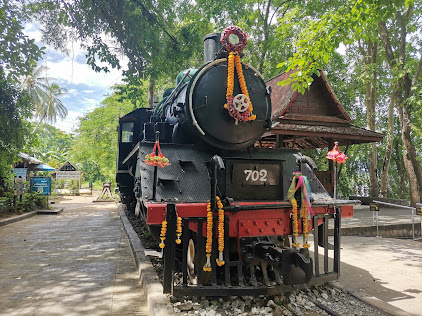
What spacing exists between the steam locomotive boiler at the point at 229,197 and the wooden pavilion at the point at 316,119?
191 inches

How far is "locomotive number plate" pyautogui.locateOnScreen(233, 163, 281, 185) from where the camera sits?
10.7 feet

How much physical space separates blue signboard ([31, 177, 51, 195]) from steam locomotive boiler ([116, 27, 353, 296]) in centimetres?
989

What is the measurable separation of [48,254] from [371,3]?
243 inches

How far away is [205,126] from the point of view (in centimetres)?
358

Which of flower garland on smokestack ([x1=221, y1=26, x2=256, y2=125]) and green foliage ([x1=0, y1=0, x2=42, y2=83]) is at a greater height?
green foliage ([x1=0, y1=0, x2=42, y2=83])

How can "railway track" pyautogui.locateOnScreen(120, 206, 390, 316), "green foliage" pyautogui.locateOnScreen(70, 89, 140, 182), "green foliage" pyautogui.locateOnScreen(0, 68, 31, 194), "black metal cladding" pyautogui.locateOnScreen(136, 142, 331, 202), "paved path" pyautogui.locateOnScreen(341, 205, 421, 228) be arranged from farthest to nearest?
"green foliage" pyautogui.locateOnScreen(70, 89, 140, 182) → "paved path" pyautogui.locateOnScreen(341, 205, 421, 228) → "green foliage" pyautogui.locateOnScreen(0, 68, 31, 194) → "black metal cladding" pyautogui.locateOnScreen(136, 142, 331, 202) → "railway track" pyautogui.locateOnScreen(120, 206, 390, 316)

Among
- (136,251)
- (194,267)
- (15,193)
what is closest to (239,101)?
(194,267)

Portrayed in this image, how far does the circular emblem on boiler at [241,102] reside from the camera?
354 cm

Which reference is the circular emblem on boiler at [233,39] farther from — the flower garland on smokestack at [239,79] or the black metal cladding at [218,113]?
the black metal cladding at [218,113]

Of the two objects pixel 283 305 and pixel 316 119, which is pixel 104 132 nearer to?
pixel 316 119

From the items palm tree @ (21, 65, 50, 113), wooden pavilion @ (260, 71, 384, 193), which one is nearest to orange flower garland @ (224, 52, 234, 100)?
wooden pavilion @ (260, 71, 384, 193)

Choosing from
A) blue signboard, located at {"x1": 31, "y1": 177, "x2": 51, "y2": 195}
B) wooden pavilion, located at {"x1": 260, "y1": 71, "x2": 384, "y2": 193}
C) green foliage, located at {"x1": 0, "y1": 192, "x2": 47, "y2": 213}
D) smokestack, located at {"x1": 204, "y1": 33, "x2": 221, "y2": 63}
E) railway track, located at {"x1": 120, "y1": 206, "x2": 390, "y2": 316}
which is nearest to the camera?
railway track, located at {"x1": 120, "y1": 206, "x2": 390, "y2": 316}

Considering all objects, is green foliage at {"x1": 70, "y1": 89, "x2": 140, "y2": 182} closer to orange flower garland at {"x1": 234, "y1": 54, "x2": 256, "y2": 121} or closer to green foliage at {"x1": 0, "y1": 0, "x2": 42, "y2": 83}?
green foliage at {"x1": 0, "y1": 0, "x2": 42, "y2": 83}

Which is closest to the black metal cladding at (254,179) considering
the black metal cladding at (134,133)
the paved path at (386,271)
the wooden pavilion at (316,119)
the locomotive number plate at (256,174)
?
the locomotive number plate at (256,174)
